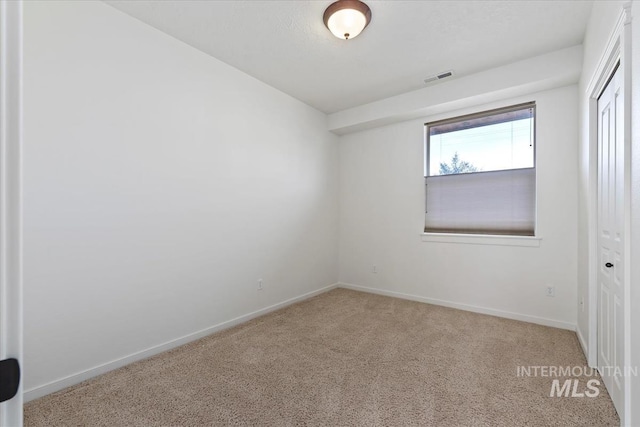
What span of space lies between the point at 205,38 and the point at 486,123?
3.30 meters

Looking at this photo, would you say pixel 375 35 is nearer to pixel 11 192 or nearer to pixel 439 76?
pixel 439 76

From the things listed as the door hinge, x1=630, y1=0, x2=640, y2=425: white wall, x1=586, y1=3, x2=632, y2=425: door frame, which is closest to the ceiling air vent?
x1=586, y1=3, x2=632, y2=425: door frame

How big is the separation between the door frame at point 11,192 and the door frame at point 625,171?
2101mm

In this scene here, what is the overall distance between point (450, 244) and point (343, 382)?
2417mm

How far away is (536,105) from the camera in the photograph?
3.29 meters

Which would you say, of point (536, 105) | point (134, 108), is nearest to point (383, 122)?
point (536, 105)

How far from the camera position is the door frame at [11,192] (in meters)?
0.43

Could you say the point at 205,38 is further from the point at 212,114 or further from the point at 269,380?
the point at 269,380

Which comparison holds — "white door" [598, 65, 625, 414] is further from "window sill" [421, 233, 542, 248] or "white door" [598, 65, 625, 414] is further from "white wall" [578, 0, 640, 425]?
"window sill" [421, 233, 542, 248]

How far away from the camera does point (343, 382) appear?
2.16 metres

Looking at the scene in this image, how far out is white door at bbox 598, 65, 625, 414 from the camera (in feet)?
5.80

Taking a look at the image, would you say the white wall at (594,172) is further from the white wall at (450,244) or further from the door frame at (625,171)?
the white wall at (450,244)

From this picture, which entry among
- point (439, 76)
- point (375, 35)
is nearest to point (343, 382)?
point (375, 35)

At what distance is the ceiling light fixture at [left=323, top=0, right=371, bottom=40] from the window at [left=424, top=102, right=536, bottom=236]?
2109mm
